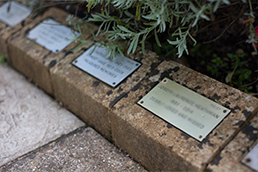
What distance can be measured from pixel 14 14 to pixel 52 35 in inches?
36.3

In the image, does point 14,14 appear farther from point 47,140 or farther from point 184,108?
point 184,108

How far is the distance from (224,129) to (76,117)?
1.38 m

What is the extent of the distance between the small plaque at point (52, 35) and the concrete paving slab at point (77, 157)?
39.7 inches

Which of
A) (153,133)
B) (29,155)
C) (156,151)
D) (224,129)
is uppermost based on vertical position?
(224,129)

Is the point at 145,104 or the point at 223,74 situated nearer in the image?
the point at 145,104

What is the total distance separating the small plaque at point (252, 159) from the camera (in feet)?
4.59

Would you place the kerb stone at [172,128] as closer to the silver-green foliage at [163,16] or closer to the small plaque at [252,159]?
the small plaque at [252,159]

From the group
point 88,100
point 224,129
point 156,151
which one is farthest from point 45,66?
point 224,129

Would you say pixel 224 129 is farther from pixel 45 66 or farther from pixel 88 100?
pixel 45 66

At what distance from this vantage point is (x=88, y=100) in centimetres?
208

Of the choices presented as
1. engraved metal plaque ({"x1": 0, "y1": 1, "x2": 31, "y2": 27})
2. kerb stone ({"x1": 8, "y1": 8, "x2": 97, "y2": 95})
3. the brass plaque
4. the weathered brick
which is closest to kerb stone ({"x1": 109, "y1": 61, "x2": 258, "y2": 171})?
the brass plaque

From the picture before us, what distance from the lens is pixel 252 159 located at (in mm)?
1430

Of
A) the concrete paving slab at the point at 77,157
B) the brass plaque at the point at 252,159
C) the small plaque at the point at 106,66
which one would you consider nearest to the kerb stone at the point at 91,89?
the small plaque at the point at 106,66

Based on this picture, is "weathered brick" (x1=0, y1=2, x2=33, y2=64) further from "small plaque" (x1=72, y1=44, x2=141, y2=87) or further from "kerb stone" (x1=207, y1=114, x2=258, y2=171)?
"kerb stone" (x1=207, y1=114, x2=258, y2=171)
